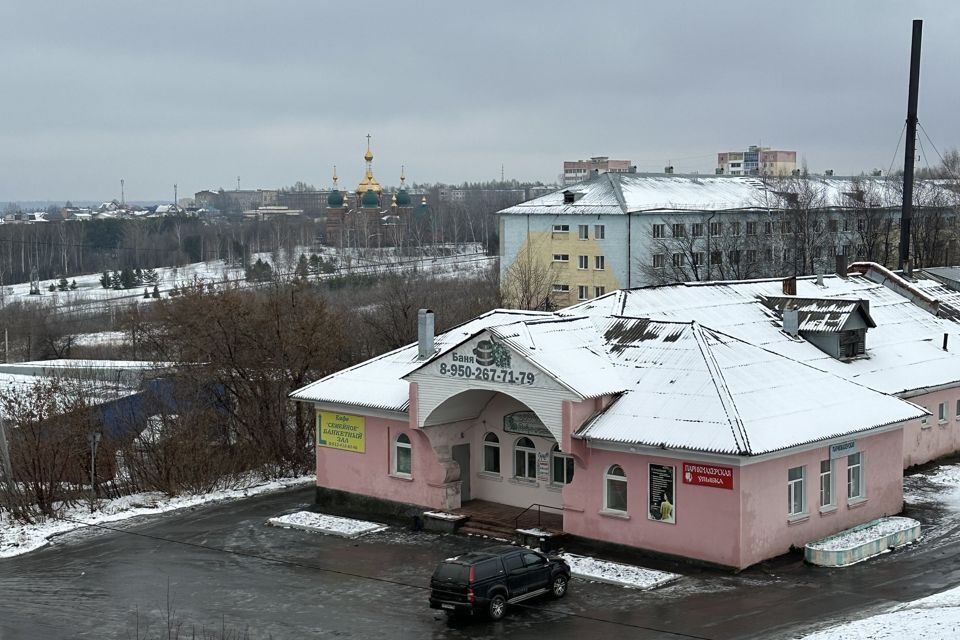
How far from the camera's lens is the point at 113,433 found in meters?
47.8

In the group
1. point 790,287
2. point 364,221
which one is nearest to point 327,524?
point 790,287

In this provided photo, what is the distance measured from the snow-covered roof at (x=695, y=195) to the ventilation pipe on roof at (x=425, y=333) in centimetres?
4443

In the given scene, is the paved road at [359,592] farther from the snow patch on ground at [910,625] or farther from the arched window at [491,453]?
the arched window at [491,453]

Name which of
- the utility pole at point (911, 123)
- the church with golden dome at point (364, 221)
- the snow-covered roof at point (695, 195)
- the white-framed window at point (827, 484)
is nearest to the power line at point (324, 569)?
the white-framed window at point (827, 484)

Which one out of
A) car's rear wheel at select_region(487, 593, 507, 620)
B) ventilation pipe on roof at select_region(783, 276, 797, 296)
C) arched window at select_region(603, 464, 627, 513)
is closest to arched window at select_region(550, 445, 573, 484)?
arched window at select_region(603, 464, 627, 513)

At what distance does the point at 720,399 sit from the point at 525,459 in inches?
258

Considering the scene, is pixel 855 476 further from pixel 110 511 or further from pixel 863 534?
pixel 110 511

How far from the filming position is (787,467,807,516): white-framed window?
89.6 feet

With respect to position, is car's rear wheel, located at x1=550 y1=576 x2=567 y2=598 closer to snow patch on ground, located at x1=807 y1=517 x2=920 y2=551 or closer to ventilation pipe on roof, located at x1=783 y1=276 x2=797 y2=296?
snow patch on ground, located at x1=807 y1=517 x2=920 y2=551

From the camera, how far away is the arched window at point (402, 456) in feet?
107

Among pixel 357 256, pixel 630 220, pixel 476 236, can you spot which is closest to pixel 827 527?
pixel 630 220

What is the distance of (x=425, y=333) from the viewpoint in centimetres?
3344

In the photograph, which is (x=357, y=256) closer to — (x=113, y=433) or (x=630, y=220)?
(x=630, y=220)

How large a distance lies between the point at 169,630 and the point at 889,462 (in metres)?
18.3
